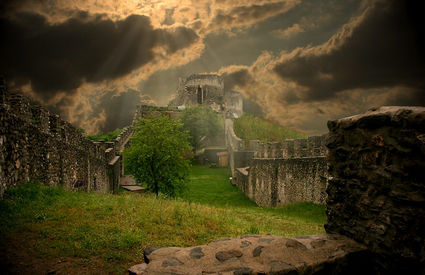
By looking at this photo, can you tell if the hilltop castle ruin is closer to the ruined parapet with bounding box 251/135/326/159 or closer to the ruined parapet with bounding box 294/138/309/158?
the ruined parapet with bounding box 251/135/326/159

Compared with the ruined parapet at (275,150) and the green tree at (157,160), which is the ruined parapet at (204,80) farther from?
the green tree at (157,160)

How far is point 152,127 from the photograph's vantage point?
47.8ft

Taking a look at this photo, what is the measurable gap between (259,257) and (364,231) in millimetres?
1492

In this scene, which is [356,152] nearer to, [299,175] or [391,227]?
[391,227]

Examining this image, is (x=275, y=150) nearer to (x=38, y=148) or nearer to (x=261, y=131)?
(x=38, y=148)

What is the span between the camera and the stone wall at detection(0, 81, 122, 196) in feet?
19.1

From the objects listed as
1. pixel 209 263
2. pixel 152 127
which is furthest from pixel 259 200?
pixel 209 263

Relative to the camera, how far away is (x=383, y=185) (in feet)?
10.7

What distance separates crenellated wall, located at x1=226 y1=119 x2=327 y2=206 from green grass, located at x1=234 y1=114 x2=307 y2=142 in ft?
70.4

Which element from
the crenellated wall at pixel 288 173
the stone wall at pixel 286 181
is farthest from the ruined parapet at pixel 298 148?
the stone wall at pixel 286 181

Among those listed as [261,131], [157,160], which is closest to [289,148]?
[157,160]

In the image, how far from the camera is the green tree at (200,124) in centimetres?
4075

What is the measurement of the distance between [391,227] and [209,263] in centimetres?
216

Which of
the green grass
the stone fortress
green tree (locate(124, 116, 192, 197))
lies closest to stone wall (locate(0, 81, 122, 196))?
green tree (locate(124, 116, 192, 197))
